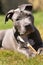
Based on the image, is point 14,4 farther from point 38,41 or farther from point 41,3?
point 38,41

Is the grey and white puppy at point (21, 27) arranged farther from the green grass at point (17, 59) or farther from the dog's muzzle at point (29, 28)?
the green grass at point (17, 59)

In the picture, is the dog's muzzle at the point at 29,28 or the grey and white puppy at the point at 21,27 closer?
the dog's muzzle at the point at 29,28

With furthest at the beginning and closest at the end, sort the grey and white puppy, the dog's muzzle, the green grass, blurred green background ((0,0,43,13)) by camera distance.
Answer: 1. blurred green background ((0,0,43,13))
2. the grey and white puppy
3. the dog's muzzle
4. the green grass

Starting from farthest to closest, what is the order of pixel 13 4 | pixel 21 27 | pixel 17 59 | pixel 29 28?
pixel 13 4, pixel 21 27, pixel 29 28, pixel 17 59

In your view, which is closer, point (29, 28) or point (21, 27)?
point (29, 28)

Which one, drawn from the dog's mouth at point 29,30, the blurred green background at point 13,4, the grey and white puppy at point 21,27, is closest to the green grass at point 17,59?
the grey and white puppy at point 21,27

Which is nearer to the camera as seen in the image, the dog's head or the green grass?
the green grass

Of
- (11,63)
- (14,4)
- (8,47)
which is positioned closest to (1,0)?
(14,4)

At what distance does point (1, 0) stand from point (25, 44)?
15.8 m

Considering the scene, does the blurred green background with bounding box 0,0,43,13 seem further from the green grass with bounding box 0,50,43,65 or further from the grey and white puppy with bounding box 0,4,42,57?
the green grass with bounding box 0,50,43,65

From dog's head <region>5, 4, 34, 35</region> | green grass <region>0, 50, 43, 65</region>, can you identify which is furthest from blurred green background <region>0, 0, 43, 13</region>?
green grass <region>0, 50, 43, 65</region>

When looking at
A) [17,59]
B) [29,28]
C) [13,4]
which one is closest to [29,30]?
[29,28]

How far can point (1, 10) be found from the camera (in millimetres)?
23656

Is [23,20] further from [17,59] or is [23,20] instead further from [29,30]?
[17,59]
